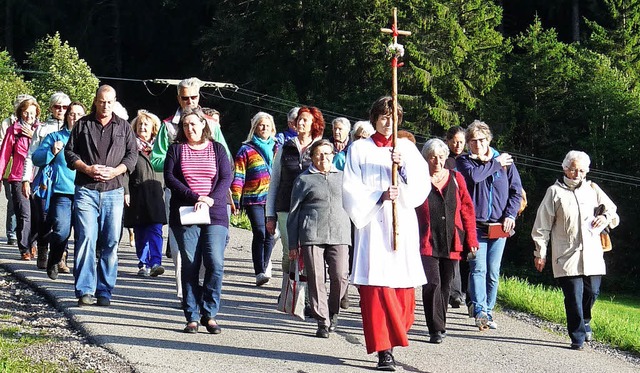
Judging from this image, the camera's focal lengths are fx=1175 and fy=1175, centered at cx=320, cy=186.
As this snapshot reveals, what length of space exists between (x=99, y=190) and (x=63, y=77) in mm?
41196

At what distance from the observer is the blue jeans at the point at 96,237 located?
34.6 feet

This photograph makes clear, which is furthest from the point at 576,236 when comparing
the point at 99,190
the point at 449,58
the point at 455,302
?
the point at 449,58

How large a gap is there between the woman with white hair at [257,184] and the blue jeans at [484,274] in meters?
2.52

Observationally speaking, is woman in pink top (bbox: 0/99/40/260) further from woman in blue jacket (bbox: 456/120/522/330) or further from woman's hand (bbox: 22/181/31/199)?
woman in blue jacket (bbox: 456/120/522/330)

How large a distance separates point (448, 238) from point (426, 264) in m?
0.32

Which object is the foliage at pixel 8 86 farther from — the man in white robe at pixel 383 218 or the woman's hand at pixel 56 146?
the man in white robe at pixel 383 218

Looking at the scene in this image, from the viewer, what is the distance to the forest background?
55.2 metres

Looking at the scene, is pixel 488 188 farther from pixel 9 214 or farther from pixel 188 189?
pixel 9 214

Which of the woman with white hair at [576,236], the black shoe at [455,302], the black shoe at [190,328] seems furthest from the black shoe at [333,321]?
the black shoe at [455,302]

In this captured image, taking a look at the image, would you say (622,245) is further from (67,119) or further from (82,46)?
(67,119)

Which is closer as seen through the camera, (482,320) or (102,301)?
(102,301)

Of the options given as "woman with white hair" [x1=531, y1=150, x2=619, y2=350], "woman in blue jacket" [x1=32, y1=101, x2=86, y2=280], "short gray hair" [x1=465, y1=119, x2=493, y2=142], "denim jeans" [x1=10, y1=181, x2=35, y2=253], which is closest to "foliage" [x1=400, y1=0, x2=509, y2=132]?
"denim jeans" [x1=10, y1=181, x2=35, y2=253]

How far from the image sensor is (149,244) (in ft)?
42.7

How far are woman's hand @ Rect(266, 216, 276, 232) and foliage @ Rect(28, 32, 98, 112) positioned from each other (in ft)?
131
